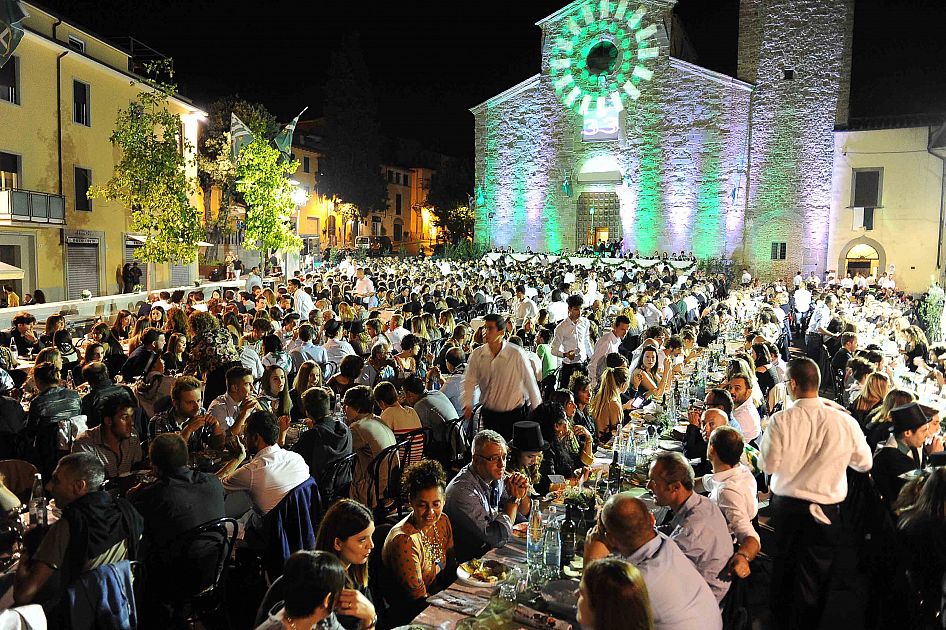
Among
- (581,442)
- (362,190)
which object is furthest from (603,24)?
(581,442)

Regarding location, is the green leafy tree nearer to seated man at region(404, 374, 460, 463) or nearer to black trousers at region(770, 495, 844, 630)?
seated man at region(404, 374, 460, 463)

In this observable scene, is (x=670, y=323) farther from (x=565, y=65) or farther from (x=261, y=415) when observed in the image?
(x=565, y=65)

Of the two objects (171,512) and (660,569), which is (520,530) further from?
(171,512)

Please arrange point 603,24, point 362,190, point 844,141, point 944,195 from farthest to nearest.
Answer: point 362,190, point 603,24, point 844,141, point 944,195

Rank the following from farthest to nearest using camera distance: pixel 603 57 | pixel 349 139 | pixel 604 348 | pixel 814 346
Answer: pixel 349 139, pixel 603 57, pixel 814 346, pixel 604 348

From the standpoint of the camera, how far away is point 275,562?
4.29m

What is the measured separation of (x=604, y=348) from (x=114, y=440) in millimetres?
5795

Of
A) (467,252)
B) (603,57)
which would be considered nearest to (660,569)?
(467,252)

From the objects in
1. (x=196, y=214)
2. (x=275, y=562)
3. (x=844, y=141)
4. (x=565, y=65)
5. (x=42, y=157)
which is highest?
(x=565, y=65)

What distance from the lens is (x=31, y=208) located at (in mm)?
20688

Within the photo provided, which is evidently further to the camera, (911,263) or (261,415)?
(911,263)

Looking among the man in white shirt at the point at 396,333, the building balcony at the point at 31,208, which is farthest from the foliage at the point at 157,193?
the man in white shirt at the point at 396,333

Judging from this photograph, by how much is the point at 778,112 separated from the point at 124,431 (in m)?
33.5

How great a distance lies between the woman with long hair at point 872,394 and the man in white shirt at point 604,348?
3.00 m
